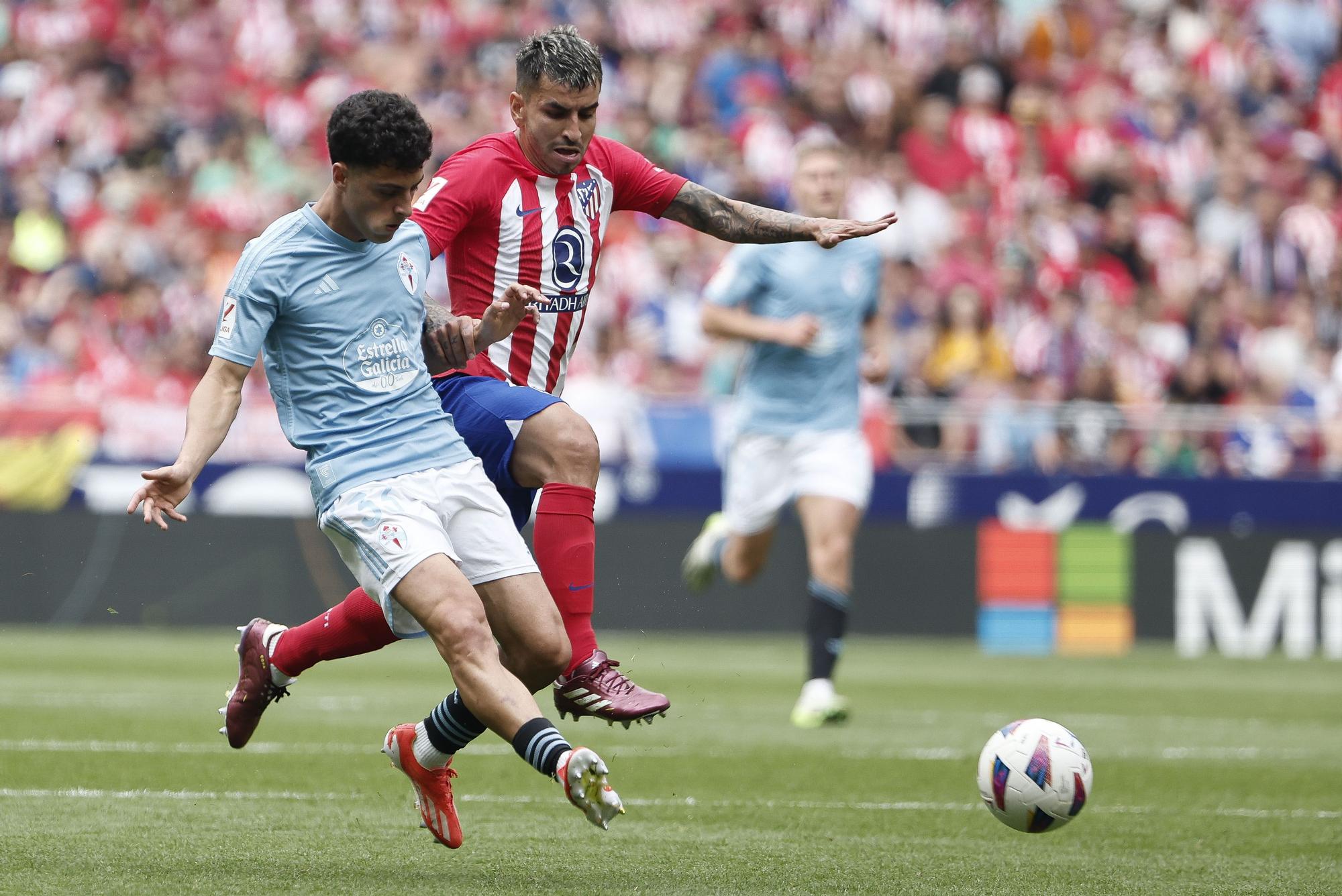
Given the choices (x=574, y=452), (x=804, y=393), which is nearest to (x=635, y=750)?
(x=804, y=393)

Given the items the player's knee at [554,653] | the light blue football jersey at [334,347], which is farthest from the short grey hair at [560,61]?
the player's knee at [554,653]

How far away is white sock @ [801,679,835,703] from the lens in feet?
32.6

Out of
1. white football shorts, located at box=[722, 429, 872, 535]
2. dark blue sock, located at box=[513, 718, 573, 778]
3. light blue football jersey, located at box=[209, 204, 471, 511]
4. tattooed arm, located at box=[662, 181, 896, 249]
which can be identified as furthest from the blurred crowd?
dark blue sock, located at box=[513, 718, 573, 778]

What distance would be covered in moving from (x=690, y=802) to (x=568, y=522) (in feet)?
4.86

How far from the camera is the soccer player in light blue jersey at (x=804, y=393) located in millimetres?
10406

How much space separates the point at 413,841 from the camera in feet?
20.6

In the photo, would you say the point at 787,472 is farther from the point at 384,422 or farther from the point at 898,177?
the point at 898,177

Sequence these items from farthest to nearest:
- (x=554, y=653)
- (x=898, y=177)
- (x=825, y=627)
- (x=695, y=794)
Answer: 1. (x=898, y=177)
2. (x=825, y=627)
3. (x=695, y=794)
4. (x=554, y=653)

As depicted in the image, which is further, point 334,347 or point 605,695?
point 605,695

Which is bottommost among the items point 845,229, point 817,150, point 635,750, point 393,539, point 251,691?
point 635,750

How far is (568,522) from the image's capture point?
6.33 metres

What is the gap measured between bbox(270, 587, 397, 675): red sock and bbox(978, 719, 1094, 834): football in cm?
197

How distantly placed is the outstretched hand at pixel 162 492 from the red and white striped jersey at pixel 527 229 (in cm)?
123

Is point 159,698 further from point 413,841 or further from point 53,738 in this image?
point 413,841
